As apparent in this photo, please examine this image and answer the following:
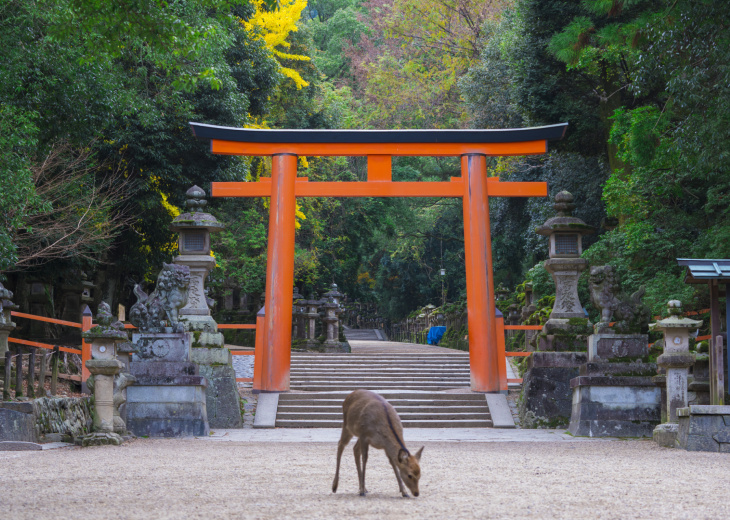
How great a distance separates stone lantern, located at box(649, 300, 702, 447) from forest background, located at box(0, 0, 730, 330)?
8.04ft

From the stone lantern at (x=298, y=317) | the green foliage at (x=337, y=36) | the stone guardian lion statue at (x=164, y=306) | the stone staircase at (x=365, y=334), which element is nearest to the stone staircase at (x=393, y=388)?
the stone guardian lion statue at (x=164, y=306)

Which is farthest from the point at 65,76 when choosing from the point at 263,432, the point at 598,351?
the point at 598,351

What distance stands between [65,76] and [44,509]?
28.7ft

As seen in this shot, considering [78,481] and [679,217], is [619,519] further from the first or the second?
[679,217]

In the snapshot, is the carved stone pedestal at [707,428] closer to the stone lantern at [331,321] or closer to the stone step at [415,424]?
the stone step at [415,424]

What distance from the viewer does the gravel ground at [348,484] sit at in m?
4.04

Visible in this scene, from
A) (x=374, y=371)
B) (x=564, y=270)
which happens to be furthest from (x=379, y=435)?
(x=374, y=371)

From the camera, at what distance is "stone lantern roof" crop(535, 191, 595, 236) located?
36.1 feet

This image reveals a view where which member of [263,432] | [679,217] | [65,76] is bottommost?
[263,432]

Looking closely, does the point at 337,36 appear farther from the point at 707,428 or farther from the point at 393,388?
the point at 707,428

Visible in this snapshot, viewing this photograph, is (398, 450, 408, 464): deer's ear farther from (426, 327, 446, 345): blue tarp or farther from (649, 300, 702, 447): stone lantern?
(426, 327, 446, 345): blue tarp

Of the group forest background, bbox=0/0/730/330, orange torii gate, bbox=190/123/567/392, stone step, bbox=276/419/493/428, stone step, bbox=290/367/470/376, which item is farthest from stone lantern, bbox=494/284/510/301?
stone step, bbox=276/419/493/428

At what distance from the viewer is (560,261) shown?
435 inches

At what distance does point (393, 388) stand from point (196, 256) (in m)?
3.95
